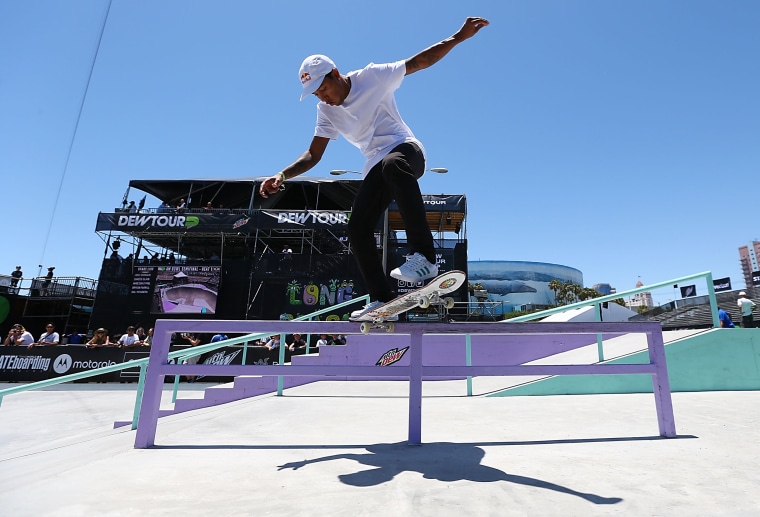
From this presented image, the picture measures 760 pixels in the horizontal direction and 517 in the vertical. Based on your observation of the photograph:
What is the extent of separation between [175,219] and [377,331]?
19.8 metres

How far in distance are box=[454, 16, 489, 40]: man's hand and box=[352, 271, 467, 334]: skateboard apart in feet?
4.64

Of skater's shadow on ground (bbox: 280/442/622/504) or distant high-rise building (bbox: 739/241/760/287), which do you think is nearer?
skater's shadow on ground (bbox: 280/442/622/504)

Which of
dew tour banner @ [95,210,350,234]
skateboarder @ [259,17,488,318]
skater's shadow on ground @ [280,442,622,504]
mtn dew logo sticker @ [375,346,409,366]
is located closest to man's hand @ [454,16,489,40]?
skateboarder @ [259,17,488,318]

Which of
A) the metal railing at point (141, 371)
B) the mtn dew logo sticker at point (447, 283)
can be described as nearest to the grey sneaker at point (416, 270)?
the mtn dew logo sticker at point (447, 283)

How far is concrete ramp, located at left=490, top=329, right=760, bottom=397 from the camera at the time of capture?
514 centimetres

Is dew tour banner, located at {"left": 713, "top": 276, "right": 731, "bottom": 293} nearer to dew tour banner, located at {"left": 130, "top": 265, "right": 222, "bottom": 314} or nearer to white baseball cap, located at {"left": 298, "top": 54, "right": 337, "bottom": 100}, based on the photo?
dew tour banner, located at {"left": 130, "top": 265, "right": 222, "bottom": 314}

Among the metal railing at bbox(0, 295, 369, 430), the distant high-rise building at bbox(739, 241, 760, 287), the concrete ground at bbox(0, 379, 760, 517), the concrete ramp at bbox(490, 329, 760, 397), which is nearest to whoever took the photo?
the concrete ground at bbox(0, 379, 760, 517)

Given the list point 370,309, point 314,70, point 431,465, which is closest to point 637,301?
point 370,309

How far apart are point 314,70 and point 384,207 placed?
88cm

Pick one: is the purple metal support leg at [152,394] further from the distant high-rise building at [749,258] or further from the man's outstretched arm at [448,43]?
the distant high-rise building at [749,258]

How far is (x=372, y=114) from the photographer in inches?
98.0

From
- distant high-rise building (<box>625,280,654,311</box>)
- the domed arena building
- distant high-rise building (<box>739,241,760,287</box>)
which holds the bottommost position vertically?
distant high-rise building (<box>625,280,654,311</box>)

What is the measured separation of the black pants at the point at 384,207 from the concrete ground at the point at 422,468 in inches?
40.4

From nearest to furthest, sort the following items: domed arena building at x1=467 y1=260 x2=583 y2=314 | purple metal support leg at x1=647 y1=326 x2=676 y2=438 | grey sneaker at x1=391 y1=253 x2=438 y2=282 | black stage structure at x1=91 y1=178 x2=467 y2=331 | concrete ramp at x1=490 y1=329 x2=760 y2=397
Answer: grey sneaker at x1=391 y1=253 x2=438 y2=282 < purple metal support leg at x1=647 y1=326 x2=676 y2=438 < concrete ramp at x1=490 y1=329 x2=760 y2=397 < black stage structure at x1=91 y1=178 x2=467 y2=331 < domed arena building at x1=467 y1=260 x2=583 y2=314
